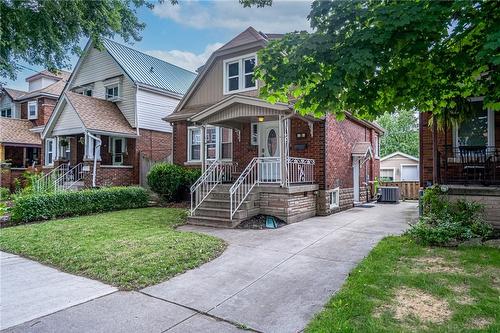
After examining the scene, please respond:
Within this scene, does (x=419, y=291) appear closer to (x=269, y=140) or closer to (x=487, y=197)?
(x=487, y=197)

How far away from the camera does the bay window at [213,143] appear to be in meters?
14.4

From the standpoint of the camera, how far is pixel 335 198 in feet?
44.2

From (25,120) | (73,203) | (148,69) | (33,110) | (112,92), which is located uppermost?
(148,69)

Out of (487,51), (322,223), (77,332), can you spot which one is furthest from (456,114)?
(77,332)

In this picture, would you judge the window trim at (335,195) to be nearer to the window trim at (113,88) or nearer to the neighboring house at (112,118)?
the neighboring house at (112,118)

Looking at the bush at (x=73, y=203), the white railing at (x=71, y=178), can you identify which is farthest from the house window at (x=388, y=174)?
the white railing at (x=71, y=178)

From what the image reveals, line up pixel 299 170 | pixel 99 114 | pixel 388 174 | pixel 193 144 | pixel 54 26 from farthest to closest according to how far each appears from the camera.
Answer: pixel 388 174 → pixel 99 114 → pixel 193 144 → pixel 299 170 → pixel 54 26

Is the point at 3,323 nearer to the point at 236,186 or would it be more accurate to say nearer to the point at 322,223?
the point at 236,186

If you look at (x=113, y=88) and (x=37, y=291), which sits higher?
(x=113, y=88)

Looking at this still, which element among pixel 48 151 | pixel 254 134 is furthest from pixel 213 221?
pixel 48 151

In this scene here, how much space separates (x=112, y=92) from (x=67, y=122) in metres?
3.82

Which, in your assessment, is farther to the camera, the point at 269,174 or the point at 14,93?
the point at 14,93

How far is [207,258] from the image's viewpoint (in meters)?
6.30

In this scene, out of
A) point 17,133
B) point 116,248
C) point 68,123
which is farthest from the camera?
point 17,133
